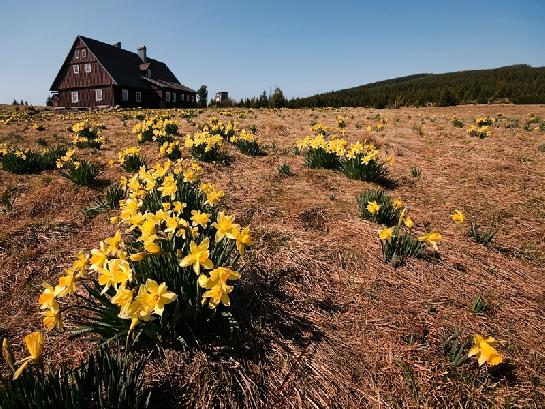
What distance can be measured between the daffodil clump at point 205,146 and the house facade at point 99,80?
34876mm

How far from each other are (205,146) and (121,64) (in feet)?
130

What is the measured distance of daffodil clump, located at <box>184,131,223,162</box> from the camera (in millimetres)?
7152

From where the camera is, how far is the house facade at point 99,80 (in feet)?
122

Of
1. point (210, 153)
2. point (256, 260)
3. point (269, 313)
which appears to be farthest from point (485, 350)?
point (210, 153)

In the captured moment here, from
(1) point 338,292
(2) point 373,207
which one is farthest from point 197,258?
(2) point 373,207

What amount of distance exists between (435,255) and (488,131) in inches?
340

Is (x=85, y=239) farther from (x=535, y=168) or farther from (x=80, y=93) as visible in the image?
(x=80, y=93)

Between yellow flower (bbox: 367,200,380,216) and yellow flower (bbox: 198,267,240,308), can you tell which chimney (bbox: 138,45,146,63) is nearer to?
yellow flower (bbox: 367,200,380,216)

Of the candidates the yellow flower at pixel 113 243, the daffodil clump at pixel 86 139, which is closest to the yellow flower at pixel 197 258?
the yellow flower at pixel 113 243

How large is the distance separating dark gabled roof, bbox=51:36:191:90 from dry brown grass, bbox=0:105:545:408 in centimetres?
3651

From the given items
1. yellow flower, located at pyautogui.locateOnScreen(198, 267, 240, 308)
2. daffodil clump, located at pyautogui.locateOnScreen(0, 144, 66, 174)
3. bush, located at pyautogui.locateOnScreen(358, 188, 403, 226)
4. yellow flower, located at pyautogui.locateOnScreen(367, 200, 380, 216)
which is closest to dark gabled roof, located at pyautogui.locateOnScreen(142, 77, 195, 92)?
daffodil clump, located at pyautogui.locateOnScreen(0, 144, 66, 174)

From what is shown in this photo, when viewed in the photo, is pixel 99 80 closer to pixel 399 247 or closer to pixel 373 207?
pixel 373 207

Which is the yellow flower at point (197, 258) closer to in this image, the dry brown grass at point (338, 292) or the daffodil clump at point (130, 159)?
the dry brown grass at point (338, 292)

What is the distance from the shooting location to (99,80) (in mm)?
37344
